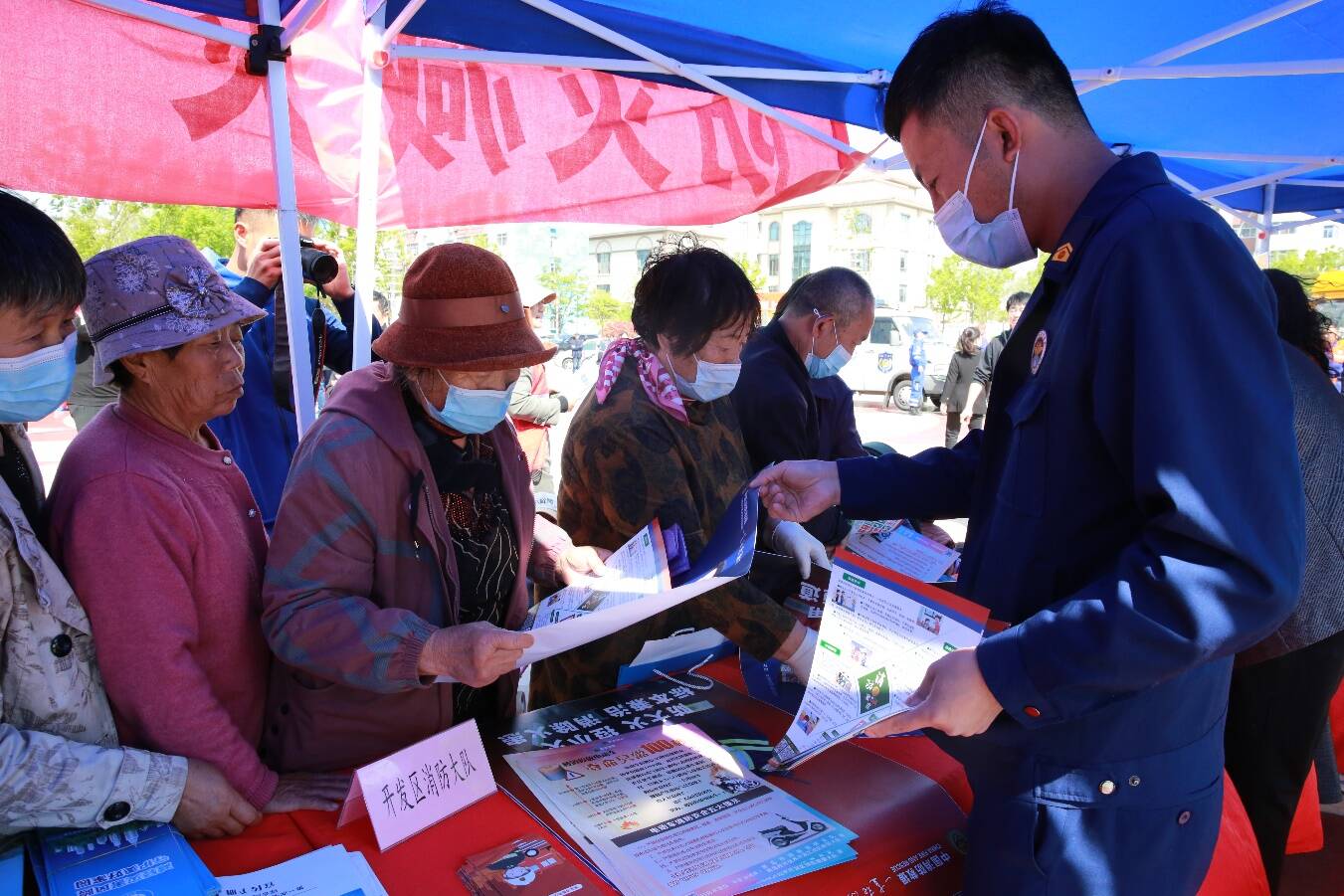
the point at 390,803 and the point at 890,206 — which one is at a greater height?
the point at 890,206

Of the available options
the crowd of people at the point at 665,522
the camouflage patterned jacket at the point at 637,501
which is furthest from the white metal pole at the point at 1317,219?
the camouflage patterned jacket at the point at 637,501

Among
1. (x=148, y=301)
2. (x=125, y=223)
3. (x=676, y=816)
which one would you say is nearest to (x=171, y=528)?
(x=148, y=301)

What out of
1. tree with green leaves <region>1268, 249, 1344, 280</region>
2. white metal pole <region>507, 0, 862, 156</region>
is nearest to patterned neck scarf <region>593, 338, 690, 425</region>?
white metal pole <region>507, 0, 862, 156</region>

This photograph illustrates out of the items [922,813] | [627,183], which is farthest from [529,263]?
[922,813]

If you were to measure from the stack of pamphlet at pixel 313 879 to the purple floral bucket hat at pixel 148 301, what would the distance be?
0.88 m

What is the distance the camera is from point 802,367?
3.29 metres

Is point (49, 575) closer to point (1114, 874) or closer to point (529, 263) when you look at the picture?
point (1114, 874)

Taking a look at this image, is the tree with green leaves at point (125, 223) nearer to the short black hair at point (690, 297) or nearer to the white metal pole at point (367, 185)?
the white metal pole at point (367, 185)

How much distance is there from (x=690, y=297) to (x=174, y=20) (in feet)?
5.76

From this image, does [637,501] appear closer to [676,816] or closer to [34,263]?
[676,816]

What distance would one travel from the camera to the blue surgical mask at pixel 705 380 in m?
2.22

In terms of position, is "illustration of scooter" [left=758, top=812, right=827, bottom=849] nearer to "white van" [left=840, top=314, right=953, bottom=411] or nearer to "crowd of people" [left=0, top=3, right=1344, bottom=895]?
"crowd of people" [left=0, top=3, right=1344, bottom=895]

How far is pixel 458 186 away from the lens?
362cm

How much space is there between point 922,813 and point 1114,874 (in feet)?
1.27
